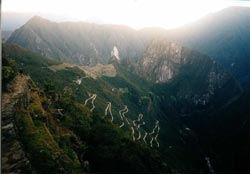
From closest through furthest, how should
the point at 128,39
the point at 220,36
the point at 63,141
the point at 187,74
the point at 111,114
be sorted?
1. the point at 63,141
2. the point at 111,114
3. the point at 187,74
4. the point at 128,39
5. the point at 220,36

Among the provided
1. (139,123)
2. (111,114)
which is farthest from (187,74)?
(111,114)

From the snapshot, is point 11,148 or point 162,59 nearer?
point 11,148

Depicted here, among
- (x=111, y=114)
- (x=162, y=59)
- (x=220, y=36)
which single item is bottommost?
(x=220, y=36)

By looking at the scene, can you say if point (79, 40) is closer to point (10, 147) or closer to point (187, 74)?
point (187, 74)

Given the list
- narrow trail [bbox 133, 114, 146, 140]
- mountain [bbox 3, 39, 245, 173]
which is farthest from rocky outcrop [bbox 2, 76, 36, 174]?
narrow trail [bbox 133, 114, 146, 140]

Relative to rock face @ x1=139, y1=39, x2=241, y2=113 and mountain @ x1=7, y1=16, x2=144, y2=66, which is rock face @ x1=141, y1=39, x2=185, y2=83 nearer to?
rock face @ x1=139, y1=39, x2=241, y2=113

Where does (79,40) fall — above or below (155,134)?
below
